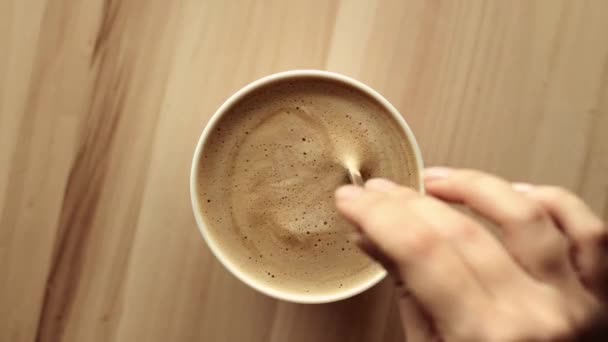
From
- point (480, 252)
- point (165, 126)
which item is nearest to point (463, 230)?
point (480, 252)

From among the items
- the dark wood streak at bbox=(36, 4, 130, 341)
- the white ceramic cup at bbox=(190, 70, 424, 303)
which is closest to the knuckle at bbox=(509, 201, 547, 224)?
the white ceramic cup at bbox=(190, 70, 424, 303)

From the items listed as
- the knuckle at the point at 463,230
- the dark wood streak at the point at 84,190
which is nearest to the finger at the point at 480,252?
the knuckle at the point at 463,230

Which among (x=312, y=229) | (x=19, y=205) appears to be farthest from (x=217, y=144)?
(x=19, y=205)

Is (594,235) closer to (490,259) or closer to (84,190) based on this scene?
(490,259)

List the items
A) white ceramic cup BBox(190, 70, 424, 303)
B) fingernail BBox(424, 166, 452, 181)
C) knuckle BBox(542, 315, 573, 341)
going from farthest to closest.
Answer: white ceramic cup BBox(190, 70, 424, 303) → fingernail BBox(424, 166, 452, 181) → knuckle BBox(542, 315, 573, 341)

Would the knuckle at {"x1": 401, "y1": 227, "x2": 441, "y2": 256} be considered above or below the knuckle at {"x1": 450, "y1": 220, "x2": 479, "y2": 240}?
below

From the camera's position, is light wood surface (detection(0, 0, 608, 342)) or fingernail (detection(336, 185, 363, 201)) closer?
fingernail (detection(336, 185, 363, 201))

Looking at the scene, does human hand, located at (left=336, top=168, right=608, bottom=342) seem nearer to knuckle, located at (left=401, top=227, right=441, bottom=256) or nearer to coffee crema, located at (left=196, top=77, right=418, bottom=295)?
knuckle, located at (left=401, top=227, right=441, bottom=256)

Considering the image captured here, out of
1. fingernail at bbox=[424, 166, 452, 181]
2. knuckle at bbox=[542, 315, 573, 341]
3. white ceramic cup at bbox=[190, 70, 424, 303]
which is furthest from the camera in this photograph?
white ceramic cup at bbox=[190, 70, 424, 303]
